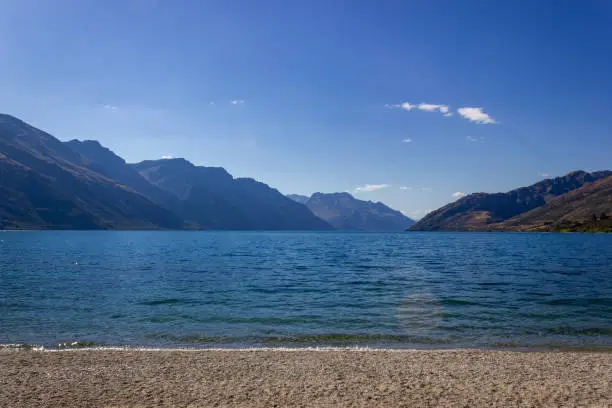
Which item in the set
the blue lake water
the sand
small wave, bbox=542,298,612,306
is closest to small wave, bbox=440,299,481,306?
the blue lake water

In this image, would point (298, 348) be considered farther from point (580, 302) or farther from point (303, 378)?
point (580, 302)

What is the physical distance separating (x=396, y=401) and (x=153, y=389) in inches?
347

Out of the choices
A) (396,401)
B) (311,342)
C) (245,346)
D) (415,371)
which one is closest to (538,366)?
(415,371)

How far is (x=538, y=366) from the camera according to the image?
1814cm

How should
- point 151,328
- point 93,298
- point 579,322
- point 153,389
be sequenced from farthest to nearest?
point 93,298 < point 579,322 < point 151,328 < point 153,389

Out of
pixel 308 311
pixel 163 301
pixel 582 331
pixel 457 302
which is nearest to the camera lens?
pixel 582 331

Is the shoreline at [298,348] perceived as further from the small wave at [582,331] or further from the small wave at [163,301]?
the small wave at [163,301]

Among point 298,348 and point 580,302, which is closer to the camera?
point 298,348

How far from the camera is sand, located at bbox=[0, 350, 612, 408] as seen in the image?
13.8m

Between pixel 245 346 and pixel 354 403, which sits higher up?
pixel 354 403

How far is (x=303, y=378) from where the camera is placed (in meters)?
16.2

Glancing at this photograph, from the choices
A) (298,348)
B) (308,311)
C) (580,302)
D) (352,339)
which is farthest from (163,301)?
(580,302)

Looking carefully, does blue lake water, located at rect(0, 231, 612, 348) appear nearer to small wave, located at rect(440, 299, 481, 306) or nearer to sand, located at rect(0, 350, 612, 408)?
small wave, located at rect(440, 299, 481, 306)

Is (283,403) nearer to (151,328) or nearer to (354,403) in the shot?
(354,403)
